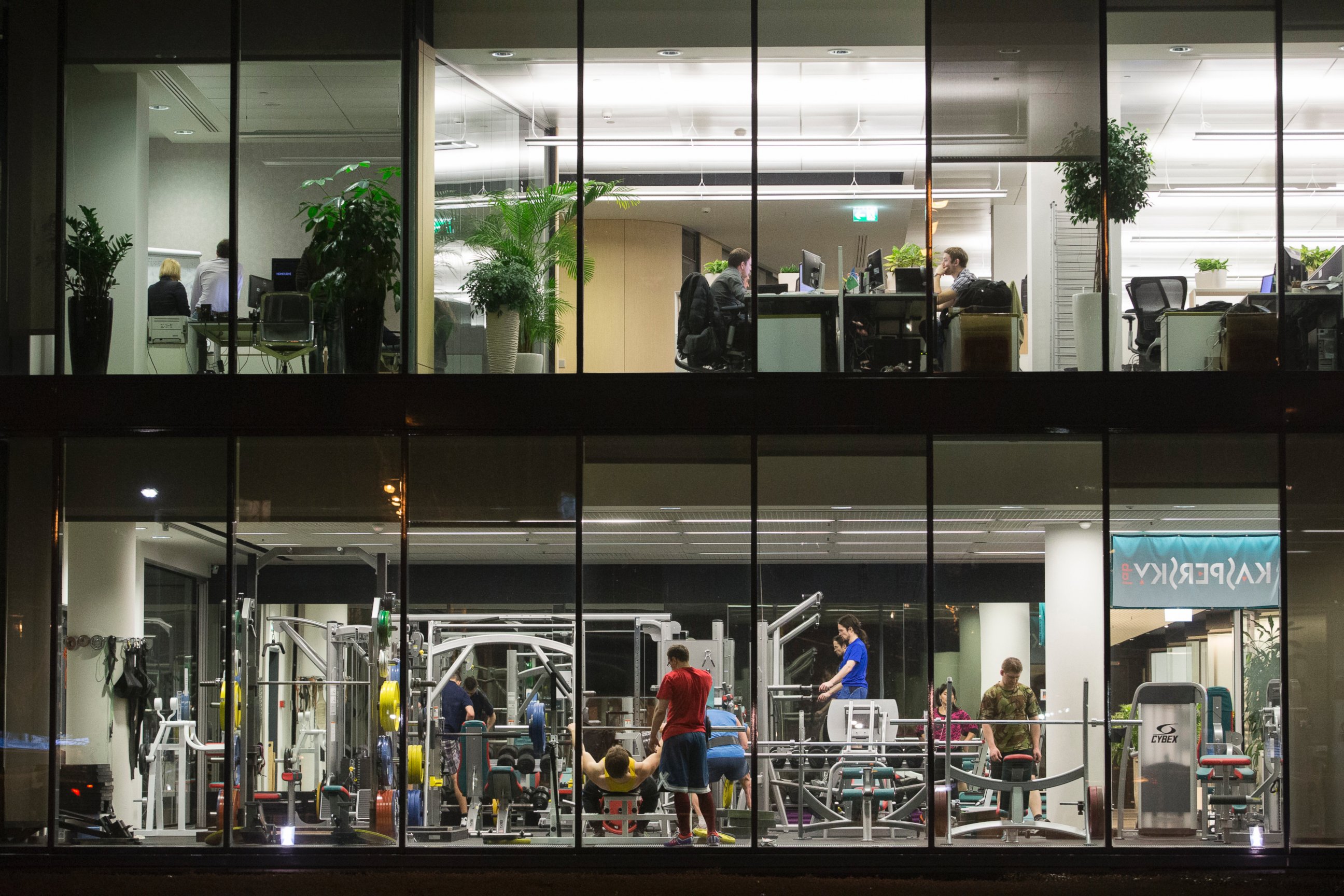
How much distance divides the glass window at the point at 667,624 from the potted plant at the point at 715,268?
4.06ft

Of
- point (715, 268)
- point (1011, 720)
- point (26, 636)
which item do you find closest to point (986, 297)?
point (715, 268)

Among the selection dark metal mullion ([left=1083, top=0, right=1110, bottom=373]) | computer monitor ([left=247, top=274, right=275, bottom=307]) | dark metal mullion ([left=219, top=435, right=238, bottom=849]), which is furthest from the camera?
computer monitor ([left=247, top=274, right=275, bottom=307])

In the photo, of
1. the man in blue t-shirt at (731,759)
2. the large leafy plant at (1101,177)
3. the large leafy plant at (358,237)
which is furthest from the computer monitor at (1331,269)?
Result: the large leafy plant at (358,237)

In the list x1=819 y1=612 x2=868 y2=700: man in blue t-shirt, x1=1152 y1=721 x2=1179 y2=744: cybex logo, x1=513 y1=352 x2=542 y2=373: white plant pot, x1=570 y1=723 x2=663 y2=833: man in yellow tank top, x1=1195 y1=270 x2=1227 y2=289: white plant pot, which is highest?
x1=1195 y1=270 x2=1227 y2=289: white plant pot

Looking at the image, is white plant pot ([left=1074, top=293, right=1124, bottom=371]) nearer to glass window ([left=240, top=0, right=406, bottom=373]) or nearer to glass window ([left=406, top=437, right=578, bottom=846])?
glass window ([left=406, top=437, right=578, bottom=846])

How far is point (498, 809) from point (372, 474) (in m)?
2.62

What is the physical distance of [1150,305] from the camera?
10594mm

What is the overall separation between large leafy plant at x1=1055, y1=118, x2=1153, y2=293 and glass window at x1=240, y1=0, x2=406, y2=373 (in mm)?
5072

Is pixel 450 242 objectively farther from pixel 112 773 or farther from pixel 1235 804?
pixel 1235 804

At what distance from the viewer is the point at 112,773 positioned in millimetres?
10203

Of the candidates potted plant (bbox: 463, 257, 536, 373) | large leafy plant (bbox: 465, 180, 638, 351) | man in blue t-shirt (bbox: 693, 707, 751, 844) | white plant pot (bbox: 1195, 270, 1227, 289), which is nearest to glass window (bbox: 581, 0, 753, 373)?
large leafy plant (bbox: 465, 180, 638, 351)

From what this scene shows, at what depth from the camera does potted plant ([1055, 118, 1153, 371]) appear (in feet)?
34.6

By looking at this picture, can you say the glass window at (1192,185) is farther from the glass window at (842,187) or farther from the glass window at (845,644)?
the glass window at (845,644)

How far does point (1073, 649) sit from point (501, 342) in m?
4.80
